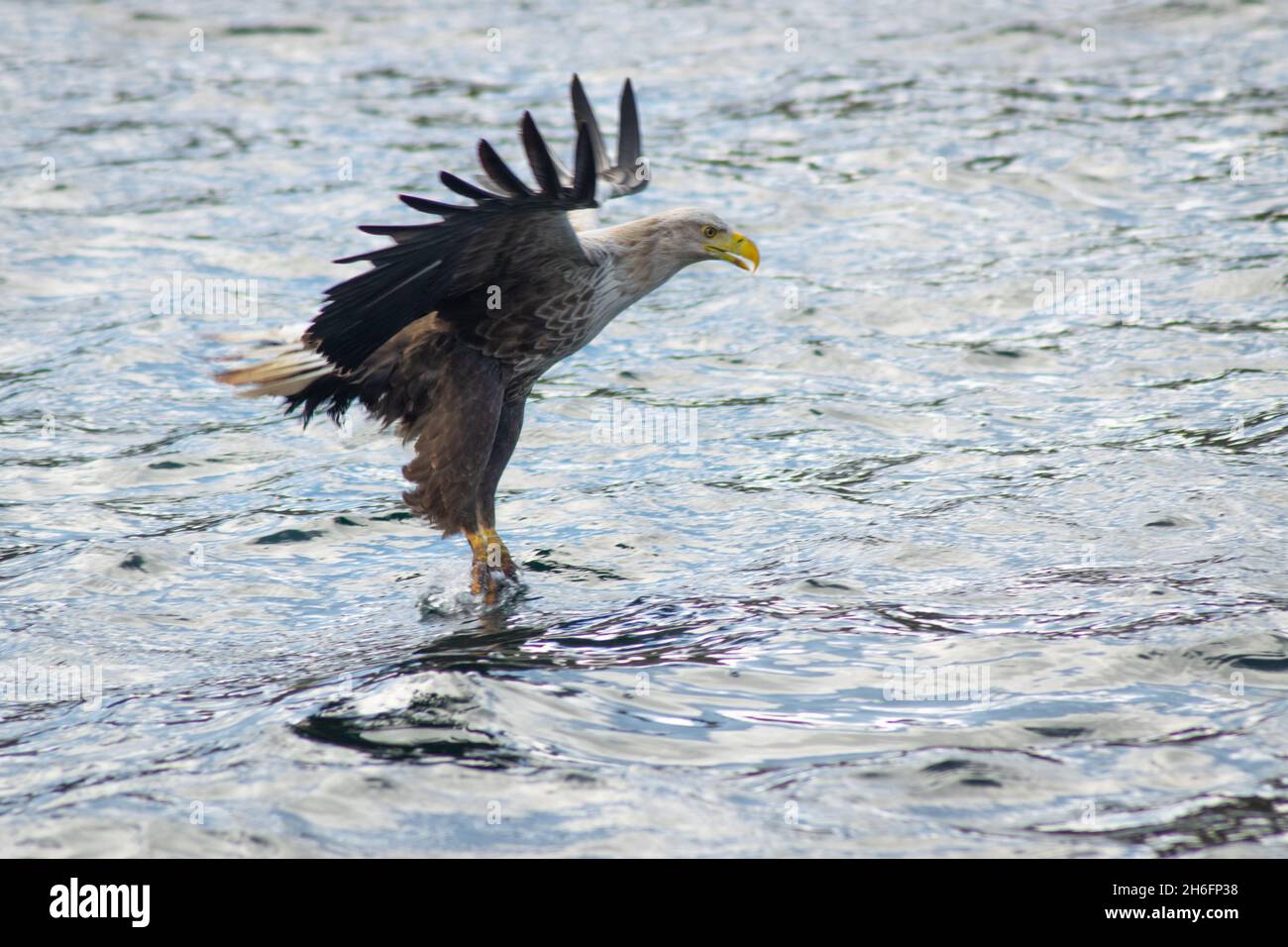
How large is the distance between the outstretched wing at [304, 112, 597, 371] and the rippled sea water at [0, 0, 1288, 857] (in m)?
0.98

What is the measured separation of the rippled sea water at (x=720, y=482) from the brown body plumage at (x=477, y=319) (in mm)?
393

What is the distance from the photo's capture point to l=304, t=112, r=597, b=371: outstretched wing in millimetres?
4625

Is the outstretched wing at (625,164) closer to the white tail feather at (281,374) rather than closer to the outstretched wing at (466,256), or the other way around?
the outstretched wing at (466,256)

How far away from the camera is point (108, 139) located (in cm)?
1198

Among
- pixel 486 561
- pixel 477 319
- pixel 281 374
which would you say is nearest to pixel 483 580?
pixel 486 561

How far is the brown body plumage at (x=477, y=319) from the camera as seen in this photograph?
496cm

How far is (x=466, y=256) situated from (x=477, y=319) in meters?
0.35

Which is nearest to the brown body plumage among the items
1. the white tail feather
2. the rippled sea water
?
the white tail feather

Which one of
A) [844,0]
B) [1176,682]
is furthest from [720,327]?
[844,0]

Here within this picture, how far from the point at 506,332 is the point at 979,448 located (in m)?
2.56

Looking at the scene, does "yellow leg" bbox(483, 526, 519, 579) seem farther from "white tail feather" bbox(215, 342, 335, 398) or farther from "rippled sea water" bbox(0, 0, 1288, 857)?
"white tail feather" bbox(215, 342, 335, 398)

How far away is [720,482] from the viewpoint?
6754 mm

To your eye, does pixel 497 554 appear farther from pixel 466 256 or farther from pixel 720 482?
pixel 720 482

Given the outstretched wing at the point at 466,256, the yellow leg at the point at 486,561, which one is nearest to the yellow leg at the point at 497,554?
the yellow leg at the point at 486,561
